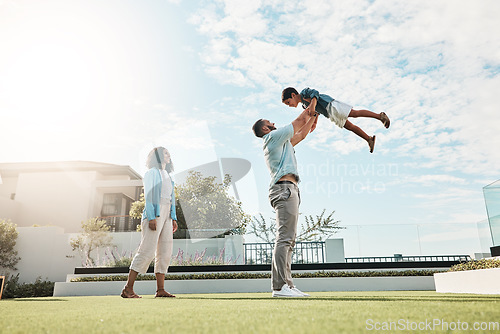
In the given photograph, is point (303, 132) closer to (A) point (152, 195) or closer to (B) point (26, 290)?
(A) point (152, 195)

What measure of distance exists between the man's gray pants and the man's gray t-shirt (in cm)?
17

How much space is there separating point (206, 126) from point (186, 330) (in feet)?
45.0

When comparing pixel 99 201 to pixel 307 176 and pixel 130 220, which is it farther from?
pixel 307 176

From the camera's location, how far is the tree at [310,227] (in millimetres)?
11227

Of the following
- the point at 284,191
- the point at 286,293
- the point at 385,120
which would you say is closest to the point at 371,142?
the point at 385,120

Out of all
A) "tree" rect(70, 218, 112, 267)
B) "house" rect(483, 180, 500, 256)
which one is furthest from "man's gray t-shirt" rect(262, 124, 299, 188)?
"tree" rect(70, 218, 112, 267)

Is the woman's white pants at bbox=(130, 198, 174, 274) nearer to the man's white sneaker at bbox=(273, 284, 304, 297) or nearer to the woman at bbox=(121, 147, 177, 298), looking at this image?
the woman at bbox=(121, 147, 177, 298)

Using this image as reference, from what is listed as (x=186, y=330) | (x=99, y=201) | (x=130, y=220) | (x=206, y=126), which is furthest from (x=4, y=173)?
(x=186, y=330)

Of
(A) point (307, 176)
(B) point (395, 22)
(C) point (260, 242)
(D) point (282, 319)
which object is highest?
(B) point (395, 22)

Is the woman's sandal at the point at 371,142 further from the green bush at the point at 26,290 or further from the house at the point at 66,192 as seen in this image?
the house at the point at 66,192

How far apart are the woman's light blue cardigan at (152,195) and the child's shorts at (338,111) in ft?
7.31

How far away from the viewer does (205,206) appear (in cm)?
1819

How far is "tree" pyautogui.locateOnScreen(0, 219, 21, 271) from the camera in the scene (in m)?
15.9

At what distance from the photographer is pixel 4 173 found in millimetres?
27812
